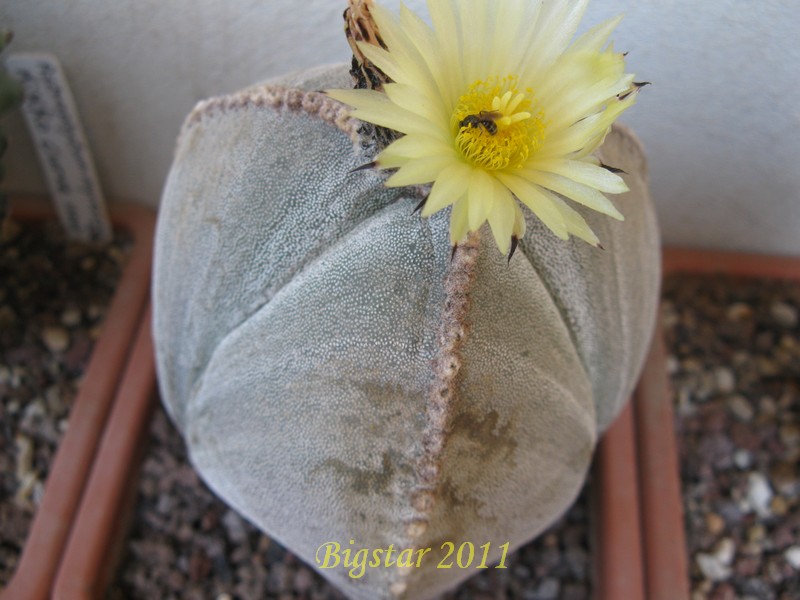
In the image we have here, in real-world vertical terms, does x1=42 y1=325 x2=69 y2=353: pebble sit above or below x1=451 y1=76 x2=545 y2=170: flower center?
below

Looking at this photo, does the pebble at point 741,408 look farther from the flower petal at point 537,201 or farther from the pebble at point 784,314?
the flower petal at point 537,201

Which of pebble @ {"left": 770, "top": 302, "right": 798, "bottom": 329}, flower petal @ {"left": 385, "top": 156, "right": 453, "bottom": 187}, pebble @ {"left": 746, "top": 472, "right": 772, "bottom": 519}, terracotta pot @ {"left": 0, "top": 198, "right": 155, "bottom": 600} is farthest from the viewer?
pebble @ {"left": 770, "top": 302, "right": 798, "bottom": 329}

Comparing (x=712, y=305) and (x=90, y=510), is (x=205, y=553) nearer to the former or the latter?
(x=90, y=510)

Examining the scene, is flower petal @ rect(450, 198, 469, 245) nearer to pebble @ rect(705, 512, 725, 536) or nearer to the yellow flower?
the yellow flower

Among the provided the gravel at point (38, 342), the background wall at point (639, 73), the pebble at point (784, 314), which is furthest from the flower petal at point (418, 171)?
the pebble at point (784, 314)

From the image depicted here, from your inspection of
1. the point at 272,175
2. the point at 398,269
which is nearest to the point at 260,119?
the point at 272,175

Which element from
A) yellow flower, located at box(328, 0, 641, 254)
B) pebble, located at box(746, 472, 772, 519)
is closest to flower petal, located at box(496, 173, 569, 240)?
yellow flower, located at box(328, 0, 641, 254)
